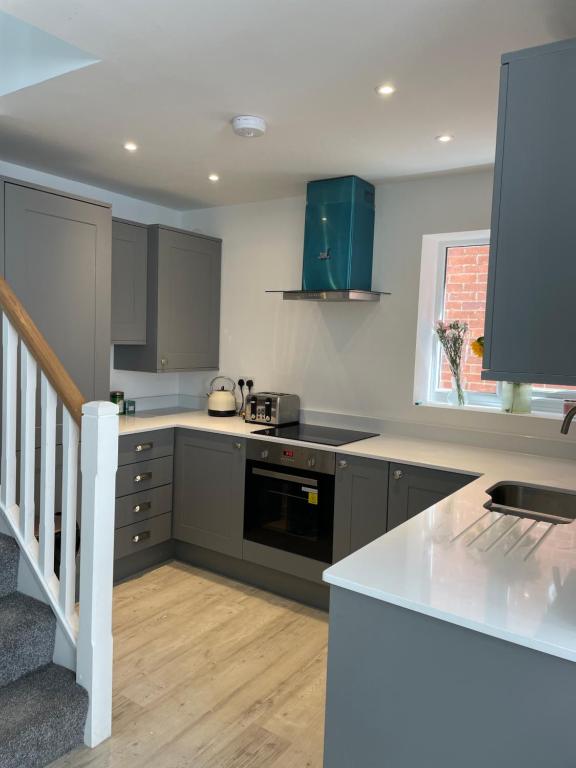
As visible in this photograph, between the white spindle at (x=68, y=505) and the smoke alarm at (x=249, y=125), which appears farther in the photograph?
the smoke alarm at (x=249, y=125)

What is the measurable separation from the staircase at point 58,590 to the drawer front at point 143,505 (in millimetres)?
1091

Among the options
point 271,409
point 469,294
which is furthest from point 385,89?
point 271,409

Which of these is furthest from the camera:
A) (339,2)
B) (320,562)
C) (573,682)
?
(320,562)

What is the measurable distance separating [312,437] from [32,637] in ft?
5.71

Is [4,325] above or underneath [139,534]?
above

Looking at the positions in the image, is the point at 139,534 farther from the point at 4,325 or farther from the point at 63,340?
the point at 4,325

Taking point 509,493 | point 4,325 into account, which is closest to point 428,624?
point 509,493

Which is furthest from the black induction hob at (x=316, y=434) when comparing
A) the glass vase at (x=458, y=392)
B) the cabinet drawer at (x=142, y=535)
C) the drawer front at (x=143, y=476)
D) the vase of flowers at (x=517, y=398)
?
the cabinet drawer at (x=142, y=535)

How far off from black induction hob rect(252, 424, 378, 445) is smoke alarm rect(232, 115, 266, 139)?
1587 mm

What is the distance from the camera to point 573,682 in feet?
3.70

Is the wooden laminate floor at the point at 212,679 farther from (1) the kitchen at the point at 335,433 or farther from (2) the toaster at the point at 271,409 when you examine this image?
(2) the toaster at the point at 271,409

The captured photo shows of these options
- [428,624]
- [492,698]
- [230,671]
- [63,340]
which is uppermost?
[63,340]

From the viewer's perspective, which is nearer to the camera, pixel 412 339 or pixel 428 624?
pixel 428 624

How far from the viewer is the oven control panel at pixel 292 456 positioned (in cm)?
307
